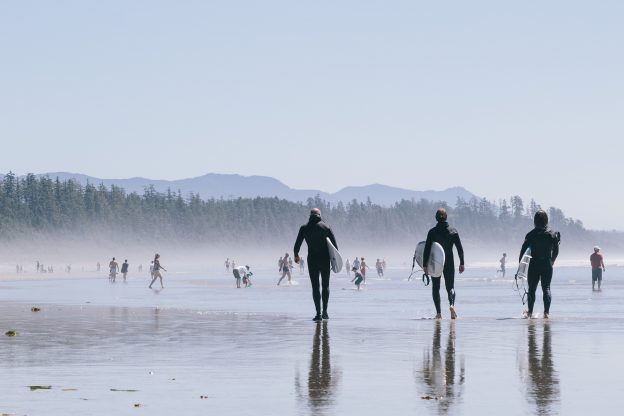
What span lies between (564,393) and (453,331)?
7473 mm

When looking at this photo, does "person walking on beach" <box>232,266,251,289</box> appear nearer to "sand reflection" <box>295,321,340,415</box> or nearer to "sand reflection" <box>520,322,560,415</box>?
"sand reflection" <box>520,322,560,415</box>

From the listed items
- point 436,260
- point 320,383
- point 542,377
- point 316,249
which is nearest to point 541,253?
point 436,260

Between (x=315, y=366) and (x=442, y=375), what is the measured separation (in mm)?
1620

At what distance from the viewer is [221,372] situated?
12195 millimetres

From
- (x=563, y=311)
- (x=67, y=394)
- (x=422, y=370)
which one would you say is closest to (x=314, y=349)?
(x=422, y=370)

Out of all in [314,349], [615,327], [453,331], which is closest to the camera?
[314,349]

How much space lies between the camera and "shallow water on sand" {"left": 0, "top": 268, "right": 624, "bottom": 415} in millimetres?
9750

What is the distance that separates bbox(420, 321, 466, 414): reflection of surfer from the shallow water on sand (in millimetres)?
18

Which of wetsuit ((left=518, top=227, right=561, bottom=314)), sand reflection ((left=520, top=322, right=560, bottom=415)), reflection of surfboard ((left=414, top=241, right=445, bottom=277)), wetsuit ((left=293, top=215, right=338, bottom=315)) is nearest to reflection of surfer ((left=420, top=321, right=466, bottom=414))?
sand reflection ((left=520, top=322, right=560, bottom=415))

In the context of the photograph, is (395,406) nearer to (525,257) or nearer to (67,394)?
(67,394)

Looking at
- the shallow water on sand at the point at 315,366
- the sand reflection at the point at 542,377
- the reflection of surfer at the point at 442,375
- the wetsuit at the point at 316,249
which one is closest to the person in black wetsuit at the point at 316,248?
the wetsuit at the point at 316,249

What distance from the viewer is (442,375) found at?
38.7 feet

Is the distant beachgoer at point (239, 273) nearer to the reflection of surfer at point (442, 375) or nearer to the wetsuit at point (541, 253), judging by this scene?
the wetsuit at point (541, 253)

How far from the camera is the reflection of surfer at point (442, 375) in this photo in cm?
1017
